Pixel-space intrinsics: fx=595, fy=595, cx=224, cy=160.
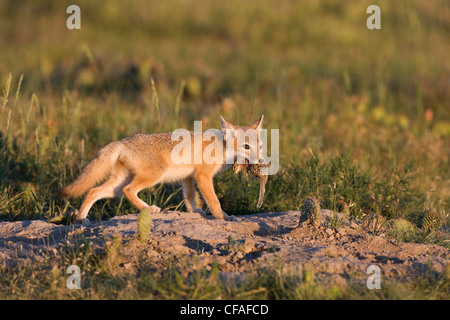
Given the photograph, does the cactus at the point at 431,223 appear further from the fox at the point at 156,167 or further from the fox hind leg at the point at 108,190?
the fox hind leg at the point at 108,190

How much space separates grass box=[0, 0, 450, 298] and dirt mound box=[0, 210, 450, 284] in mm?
357

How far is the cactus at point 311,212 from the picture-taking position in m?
5.01

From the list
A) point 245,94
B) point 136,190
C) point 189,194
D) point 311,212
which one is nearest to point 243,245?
point 311,212

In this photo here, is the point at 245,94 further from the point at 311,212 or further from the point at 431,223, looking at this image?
the point at 311,212

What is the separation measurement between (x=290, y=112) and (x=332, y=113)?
78 cm

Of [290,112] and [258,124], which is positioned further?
[290,112]

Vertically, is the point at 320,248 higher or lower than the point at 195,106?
lower

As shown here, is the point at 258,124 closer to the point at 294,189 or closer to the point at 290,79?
the point at 294,189

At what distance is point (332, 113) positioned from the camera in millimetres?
→ 9750

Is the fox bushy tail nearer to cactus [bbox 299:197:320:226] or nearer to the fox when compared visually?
the fox

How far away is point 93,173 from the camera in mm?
5738

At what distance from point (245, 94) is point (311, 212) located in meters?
5.71
